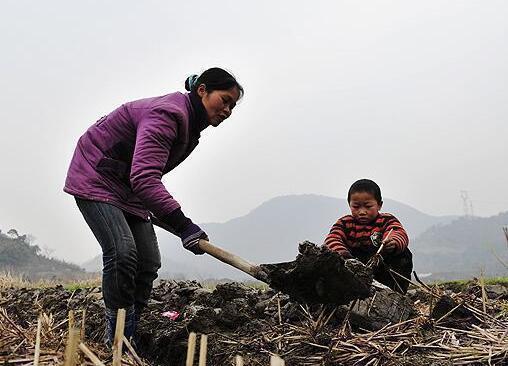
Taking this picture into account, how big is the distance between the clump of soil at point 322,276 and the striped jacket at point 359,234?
4.13ft

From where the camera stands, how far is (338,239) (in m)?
4.40

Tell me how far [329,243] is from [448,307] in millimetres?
1303

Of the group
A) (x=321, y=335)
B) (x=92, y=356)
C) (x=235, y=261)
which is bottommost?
(x=321, y=335)

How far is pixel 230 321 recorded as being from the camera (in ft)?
11.0

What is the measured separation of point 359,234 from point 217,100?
181 cm

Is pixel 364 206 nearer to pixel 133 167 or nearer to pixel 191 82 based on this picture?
pixel 191 82

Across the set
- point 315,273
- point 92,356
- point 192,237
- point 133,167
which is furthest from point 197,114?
point 92,356

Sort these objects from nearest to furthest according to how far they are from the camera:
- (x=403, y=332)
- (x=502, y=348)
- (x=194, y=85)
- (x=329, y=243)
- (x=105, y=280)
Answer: (x=502, y=348), (x=403, y=332), (x=105, y=280), (x=194, y=85), (x=329, y=243)

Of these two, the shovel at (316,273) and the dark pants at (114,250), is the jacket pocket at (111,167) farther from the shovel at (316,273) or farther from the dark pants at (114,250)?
the shovel at (316,273)

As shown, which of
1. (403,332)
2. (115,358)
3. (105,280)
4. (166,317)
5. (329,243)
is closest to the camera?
(115,358)

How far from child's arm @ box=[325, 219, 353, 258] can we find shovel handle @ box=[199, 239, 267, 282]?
1396 mm

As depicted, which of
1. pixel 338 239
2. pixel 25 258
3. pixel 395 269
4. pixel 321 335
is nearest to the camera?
pixel 321 335

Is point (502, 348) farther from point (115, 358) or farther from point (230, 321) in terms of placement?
point (115, 358)

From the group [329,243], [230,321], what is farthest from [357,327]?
[329,243]
